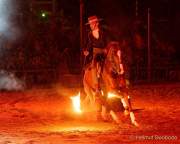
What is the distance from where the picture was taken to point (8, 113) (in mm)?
16875

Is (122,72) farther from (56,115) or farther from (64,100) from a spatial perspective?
(64,100)

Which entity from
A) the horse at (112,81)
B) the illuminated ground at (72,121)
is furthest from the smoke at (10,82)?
the horse at (112,81)

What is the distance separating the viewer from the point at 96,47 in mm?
14602

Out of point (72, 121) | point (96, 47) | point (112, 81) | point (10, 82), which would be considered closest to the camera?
point (112, 81)

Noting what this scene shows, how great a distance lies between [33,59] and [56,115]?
10.1m

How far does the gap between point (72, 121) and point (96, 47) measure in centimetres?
208

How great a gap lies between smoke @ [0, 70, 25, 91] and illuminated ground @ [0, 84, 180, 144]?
1.44 metres

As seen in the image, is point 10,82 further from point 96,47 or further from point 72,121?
point 96,47

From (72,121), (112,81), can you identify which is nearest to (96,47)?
(112,81)

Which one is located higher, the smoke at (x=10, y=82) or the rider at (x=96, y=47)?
the rider at (x=96, y=47)

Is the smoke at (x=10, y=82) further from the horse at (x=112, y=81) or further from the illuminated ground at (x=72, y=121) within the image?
the horse at (x=112, y=81)

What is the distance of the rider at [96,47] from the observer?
14477 millimetres

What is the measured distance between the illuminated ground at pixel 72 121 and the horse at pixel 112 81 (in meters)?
0.49

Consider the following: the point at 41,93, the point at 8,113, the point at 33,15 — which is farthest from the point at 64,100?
the point at 33,15
